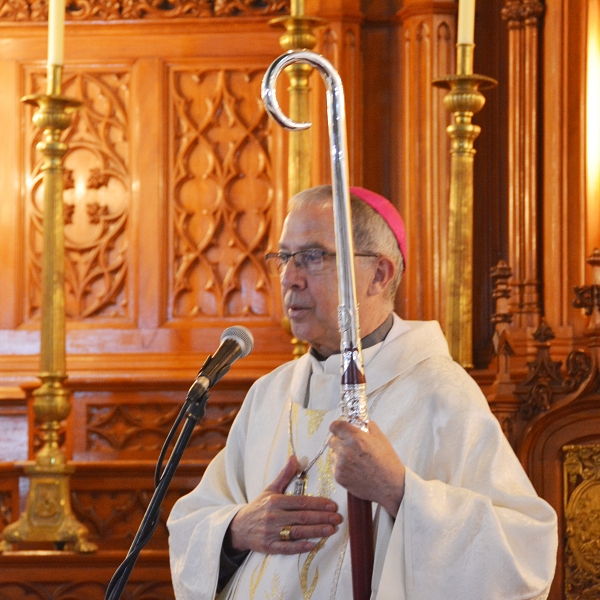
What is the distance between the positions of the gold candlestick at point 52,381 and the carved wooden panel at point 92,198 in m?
1.75

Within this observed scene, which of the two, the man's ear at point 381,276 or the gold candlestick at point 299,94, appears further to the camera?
the gold candlestick at point 299,94

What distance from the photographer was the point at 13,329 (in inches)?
228

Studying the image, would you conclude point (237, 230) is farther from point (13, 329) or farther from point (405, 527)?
point (405, 527)

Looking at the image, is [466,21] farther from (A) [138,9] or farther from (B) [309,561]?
(A) [138,9]

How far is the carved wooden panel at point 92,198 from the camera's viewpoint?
5.86 m

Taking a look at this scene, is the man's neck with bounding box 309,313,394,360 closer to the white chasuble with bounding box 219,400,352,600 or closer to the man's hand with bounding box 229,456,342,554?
the white chasuble with bounding box 219,400,352,600

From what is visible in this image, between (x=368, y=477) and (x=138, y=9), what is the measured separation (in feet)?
14.1

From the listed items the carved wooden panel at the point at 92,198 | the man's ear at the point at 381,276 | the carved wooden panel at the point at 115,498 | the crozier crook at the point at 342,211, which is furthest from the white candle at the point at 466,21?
the carved wooden panel at the point at 92,198

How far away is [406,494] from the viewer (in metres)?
2.32

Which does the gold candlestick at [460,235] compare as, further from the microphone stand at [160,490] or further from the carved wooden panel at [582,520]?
the microphone stand at [160,490]

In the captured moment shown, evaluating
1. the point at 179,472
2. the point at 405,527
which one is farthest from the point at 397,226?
the point at 179,472

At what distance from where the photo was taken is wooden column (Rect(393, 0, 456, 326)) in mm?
5387

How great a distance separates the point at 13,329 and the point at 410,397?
359cm

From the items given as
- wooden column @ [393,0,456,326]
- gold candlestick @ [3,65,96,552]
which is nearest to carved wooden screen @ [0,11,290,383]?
wooden column @ [393,0,456,326]
